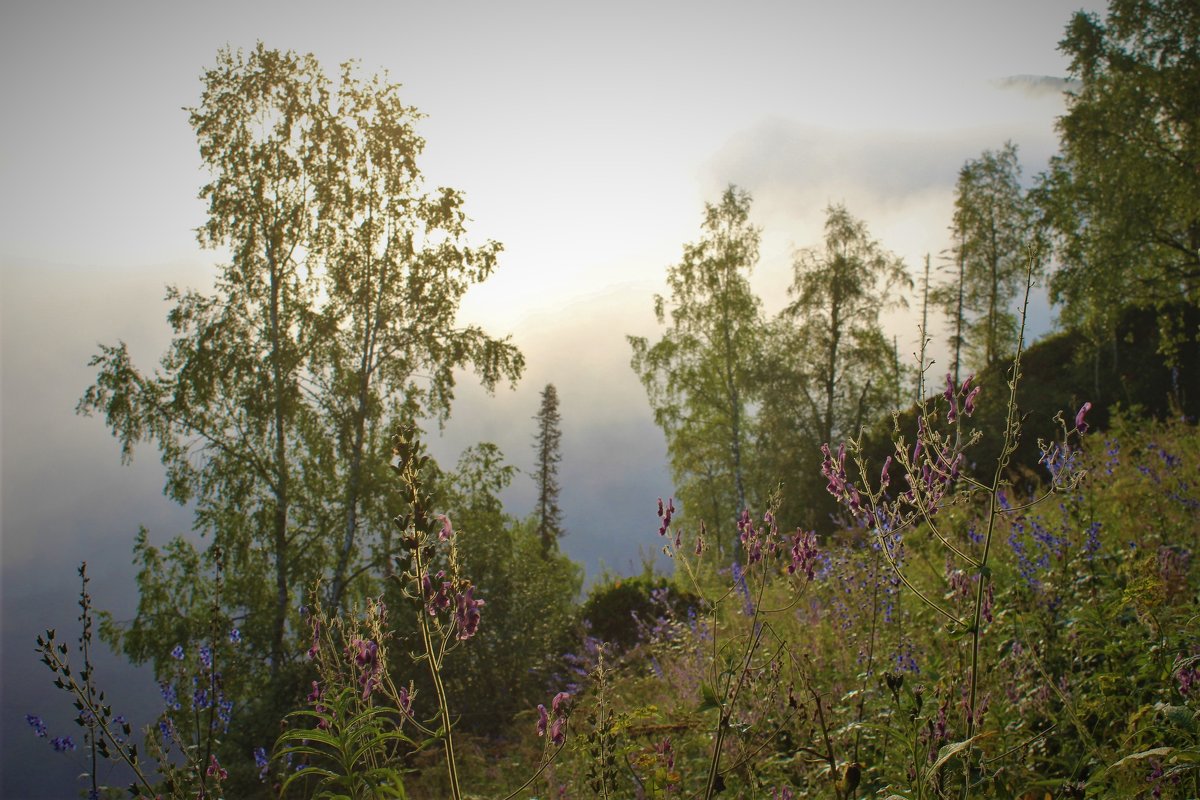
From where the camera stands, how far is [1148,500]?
243 inches

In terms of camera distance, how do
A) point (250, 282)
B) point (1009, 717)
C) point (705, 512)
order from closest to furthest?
point (1009, 717), point (250, 282), point (705, 512)

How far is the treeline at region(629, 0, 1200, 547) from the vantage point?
1280 cm

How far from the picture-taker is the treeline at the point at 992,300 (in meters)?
12.8

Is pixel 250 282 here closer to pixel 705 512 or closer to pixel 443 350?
pixel 443 350

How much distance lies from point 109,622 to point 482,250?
387 inches

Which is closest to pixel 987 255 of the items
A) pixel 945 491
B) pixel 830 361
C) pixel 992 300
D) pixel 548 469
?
pixel 992 300

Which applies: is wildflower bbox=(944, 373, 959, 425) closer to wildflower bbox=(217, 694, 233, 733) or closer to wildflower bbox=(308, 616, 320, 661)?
wildflower bbox=(308, 616, 320, 661)

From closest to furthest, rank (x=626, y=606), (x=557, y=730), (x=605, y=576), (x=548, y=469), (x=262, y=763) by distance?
(x=557, y=730), (x=262, y=763), (x=626, y=606), (x=605, y=576), (x=548, y=469)

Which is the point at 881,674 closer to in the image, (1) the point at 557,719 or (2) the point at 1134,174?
(1) the point at 557,719

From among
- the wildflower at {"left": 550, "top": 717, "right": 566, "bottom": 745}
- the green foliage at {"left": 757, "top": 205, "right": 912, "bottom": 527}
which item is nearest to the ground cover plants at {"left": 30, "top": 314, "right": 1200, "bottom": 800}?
the wildflower at {"left": 550, "top": 717, "right": 566, "bottom": 745}

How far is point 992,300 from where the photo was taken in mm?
29812

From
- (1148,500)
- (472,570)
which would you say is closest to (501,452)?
(472,570)

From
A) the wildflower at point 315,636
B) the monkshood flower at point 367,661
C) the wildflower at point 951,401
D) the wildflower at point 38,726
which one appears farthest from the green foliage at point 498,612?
the wildflower at point 951,401

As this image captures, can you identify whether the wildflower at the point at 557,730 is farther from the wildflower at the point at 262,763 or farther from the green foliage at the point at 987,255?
the green foliage at the point at 987,255
